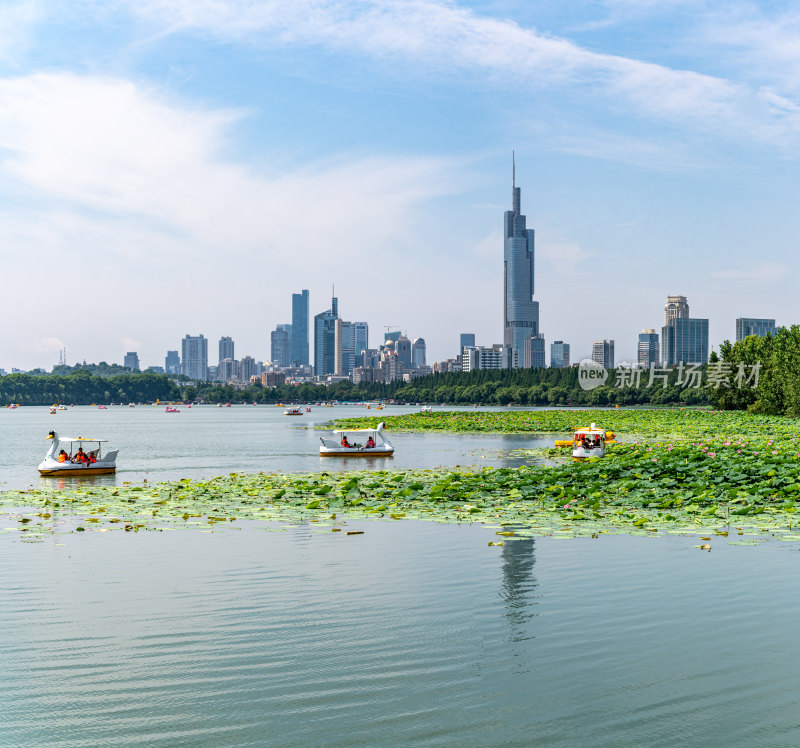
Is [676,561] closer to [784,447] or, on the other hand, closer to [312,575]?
[312,575]

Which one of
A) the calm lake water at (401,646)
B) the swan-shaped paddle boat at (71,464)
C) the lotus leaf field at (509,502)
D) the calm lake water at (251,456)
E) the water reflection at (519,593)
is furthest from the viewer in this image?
the calm lake water at (251,456)

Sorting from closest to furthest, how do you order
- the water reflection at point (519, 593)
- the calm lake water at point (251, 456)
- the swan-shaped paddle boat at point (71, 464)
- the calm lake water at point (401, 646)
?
1. the calm lake water at point (401, 646)
2. the water reflection at point (519, 593)
3. the swan-shaped paddle boat at point (71, 464)
4. the calm lake water at point (251, 456)

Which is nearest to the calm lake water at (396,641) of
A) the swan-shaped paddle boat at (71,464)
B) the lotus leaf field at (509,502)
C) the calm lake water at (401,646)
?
the calm lake water at (401,646)

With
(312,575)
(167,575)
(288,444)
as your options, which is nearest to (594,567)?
(312,575)

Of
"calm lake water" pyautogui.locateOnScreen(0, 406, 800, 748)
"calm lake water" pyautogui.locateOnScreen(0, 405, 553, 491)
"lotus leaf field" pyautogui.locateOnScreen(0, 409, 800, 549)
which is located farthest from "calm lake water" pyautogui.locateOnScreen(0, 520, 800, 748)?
"calm lake water" pyautogui.locateOnScreen(0, 405, 553, 491)

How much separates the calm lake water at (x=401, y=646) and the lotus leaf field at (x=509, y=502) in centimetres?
278

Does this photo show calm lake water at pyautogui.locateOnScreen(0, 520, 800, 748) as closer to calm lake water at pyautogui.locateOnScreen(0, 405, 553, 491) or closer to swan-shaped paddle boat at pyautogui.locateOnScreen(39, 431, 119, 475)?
swan-shaped paddle boat at pyautogui.locateOnScreen(39, 431, 119, 475)

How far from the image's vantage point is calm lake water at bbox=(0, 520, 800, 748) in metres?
8.77

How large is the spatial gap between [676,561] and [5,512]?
19331 mm

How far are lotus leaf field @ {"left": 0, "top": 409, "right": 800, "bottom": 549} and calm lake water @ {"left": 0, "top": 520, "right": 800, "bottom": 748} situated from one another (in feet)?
9.13

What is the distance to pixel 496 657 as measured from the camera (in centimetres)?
1091

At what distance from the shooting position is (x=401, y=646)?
11430mm

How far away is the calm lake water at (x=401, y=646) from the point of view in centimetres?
877

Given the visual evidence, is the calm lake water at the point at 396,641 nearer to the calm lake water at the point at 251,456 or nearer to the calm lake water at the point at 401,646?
the calm lake water at the point at 401,646
